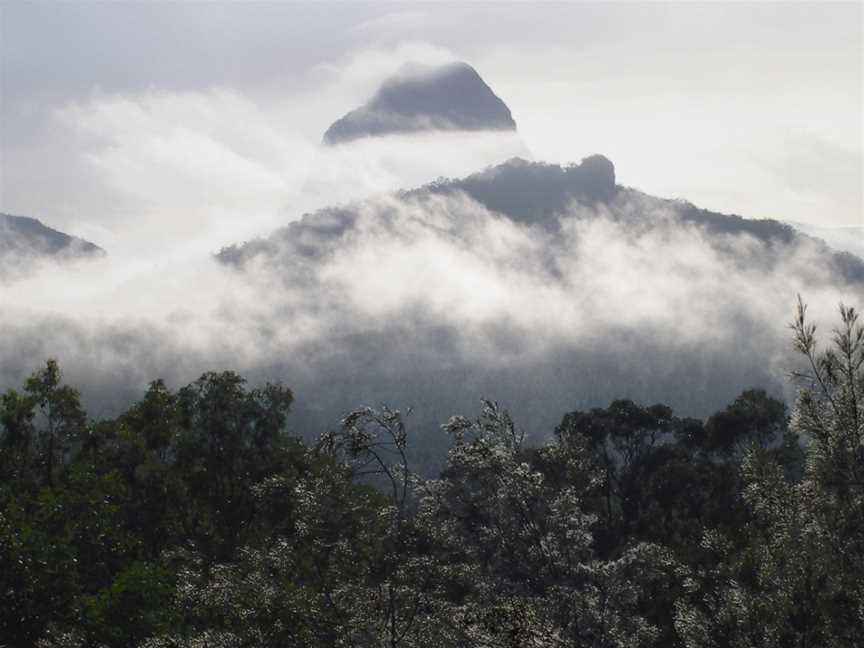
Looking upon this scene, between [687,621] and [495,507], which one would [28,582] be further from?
[687,621]

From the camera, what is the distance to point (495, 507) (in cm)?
1234

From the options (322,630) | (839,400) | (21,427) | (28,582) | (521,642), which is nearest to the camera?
(521,642)

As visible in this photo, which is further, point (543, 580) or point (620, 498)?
point (620, 498)

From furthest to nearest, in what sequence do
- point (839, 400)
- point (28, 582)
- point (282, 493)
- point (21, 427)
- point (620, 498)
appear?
1. point (620, 498)
2. point (21, 427)
3. point (282, 493)
4. point (28, 582)
5. point (839, 400)

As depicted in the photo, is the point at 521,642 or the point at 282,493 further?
the point at 282,493

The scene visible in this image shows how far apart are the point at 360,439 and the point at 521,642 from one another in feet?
13.2

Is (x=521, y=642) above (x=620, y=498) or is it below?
above

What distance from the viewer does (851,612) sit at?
1142 centimetres

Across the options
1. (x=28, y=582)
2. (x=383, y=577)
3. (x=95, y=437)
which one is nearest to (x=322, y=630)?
(x=383, y=577)

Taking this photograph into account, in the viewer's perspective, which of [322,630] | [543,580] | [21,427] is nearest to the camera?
[543,580]

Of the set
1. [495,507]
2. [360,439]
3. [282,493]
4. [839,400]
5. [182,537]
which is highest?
[839,400]

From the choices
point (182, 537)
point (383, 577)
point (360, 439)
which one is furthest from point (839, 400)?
point (182, 537)

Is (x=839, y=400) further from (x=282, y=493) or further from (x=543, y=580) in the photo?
(x=282, y=493)

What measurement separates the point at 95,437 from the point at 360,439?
37081mm
